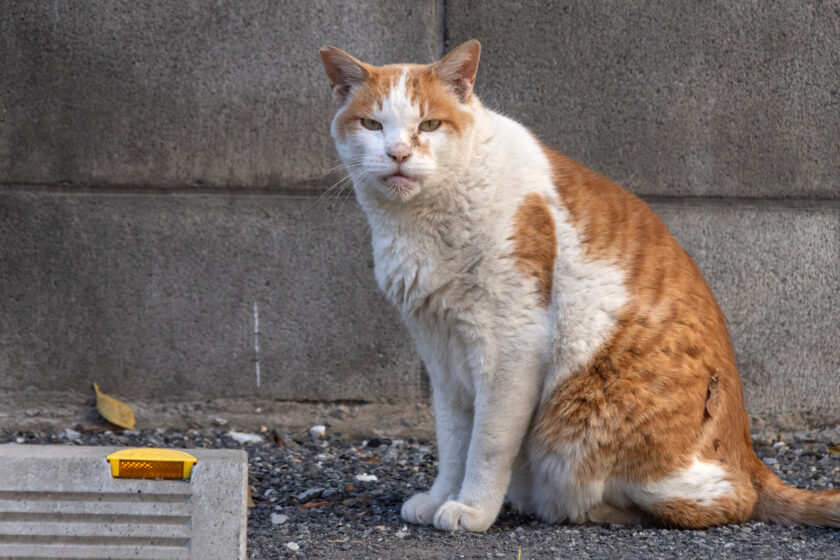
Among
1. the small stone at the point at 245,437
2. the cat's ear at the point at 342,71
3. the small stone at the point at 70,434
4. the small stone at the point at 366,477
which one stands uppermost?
the cat's ear at the point at 342,71

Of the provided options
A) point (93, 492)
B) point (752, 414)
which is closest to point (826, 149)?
point (752, 414)

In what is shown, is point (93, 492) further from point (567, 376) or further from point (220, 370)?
point (220, 370)

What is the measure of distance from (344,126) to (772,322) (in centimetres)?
229

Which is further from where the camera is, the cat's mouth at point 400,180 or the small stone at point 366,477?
the small stone at point 366,477

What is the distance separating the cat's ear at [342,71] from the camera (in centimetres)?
282

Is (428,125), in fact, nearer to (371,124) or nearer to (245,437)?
(371,124)

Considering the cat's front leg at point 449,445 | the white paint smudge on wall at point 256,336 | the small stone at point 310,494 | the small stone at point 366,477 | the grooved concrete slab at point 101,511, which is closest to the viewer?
the grooved concrete slab at point 101,511

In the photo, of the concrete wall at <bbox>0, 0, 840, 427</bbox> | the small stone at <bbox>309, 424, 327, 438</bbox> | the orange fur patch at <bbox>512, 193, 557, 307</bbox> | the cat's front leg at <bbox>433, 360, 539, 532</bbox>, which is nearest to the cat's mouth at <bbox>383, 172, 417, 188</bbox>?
the orange fur patch at <bbox>512, 193, 557, 307</bbox>

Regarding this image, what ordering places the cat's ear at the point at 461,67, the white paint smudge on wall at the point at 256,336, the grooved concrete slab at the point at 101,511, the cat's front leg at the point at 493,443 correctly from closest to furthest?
the grooved concrete slab at the point at 101,511
the cat's front leg at the point at 493,443
the cat's ear at the point at 461,67
the white paint smudge on wall at the point at 256,336

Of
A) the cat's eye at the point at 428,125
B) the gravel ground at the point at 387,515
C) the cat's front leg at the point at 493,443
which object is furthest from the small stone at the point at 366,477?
the cat's eye at the point at 428,125

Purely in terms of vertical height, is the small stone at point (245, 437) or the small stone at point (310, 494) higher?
the small stone at point (310, 494)

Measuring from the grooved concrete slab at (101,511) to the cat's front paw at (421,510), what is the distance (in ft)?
2.78

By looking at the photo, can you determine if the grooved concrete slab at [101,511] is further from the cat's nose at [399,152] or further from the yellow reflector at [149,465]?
the cat's nose at [399,152]

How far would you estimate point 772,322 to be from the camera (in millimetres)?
3980
